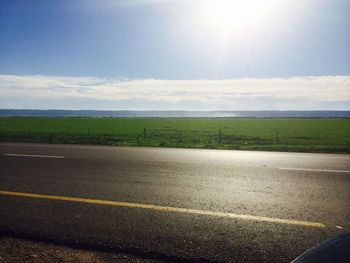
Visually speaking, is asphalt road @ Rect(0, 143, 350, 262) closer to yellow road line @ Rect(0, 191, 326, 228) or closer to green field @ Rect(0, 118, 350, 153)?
yellow road line @ Rect(0, 191, 326, 228)

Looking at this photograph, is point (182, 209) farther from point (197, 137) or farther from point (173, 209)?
point (197, 137)

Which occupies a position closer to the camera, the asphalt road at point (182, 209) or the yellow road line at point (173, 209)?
the asphalt road at point (182, 209)

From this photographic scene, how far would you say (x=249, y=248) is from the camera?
439 cm

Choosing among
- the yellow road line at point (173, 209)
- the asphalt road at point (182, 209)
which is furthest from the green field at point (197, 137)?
the yellow road line at point (173, 209)

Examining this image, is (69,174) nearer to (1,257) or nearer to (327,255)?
(1,257)

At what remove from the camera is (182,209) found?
19.8ft

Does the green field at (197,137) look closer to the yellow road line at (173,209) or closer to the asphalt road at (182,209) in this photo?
the asphalt road at (182,209)

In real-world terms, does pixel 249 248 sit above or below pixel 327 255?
below

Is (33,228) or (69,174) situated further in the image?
(69,174)

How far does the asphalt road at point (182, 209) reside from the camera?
455cm

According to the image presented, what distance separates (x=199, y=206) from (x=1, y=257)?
123 inches

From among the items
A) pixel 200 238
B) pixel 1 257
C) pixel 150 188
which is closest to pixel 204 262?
pixel 200 238

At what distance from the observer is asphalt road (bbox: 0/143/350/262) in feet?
14.9

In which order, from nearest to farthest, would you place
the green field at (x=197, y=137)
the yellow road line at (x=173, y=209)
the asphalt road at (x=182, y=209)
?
the asphalt road at (x=182, y=209)
the yellow road line at (x=173, y=209)
the green field at (x=197, y=137)
